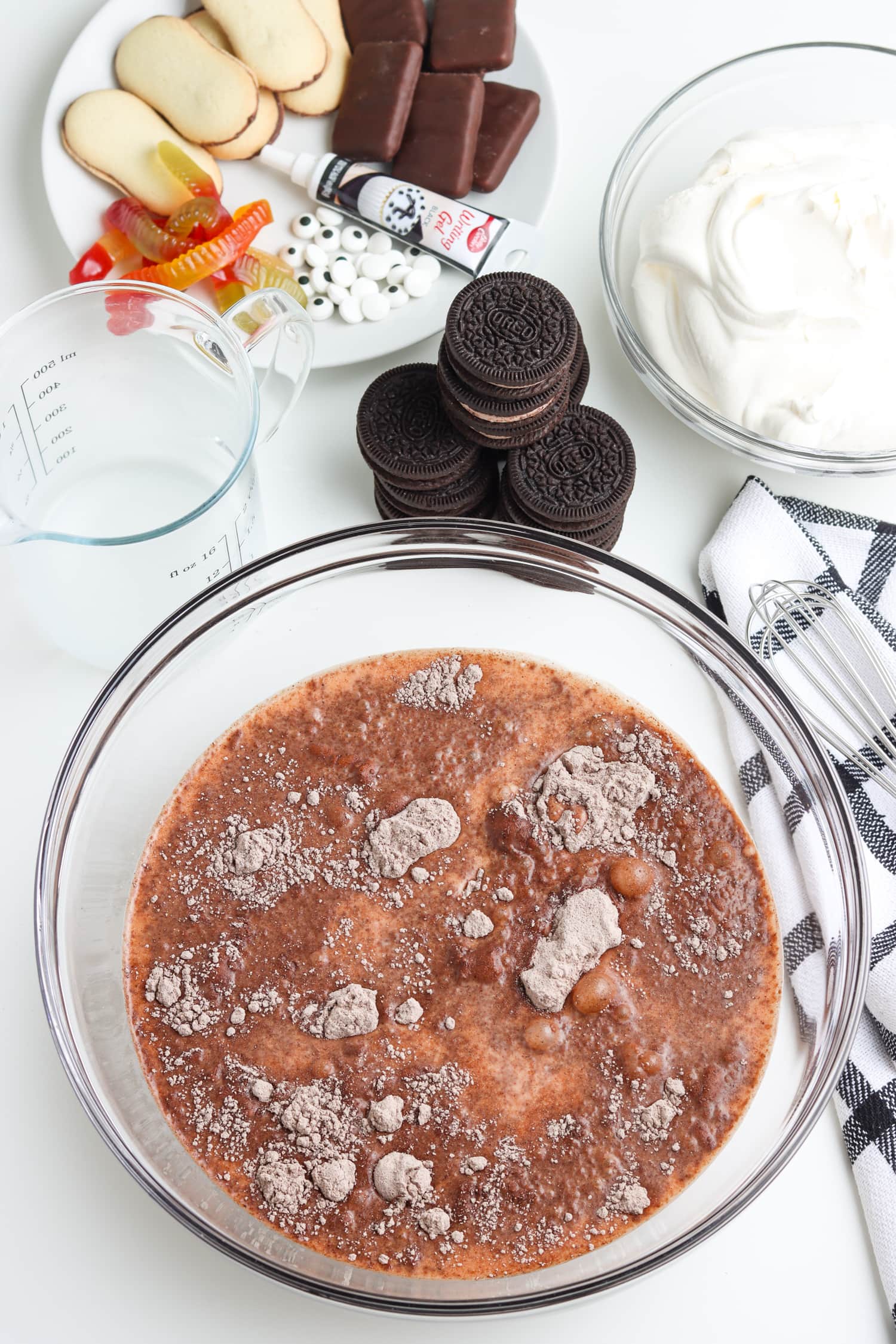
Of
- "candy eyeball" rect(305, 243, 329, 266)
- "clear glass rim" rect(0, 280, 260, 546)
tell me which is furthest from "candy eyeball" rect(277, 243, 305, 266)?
"clear glass rim" rect(0, 280, 260, 546)

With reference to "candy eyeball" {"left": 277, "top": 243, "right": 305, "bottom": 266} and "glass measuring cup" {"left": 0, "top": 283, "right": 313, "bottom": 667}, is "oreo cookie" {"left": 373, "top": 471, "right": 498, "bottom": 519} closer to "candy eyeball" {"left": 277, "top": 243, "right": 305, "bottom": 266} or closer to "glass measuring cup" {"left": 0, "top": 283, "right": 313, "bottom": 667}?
"glass measuring cup" {"left": 0, "top": 283, "right": 313, "bottom": 667}

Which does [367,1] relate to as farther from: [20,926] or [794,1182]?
[794,1182]

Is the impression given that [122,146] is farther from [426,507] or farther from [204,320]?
[426,507]

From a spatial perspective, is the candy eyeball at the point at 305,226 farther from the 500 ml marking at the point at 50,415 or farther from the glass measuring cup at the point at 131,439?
the 500 ml marking at the point at 50,415

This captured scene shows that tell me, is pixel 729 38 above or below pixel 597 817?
above

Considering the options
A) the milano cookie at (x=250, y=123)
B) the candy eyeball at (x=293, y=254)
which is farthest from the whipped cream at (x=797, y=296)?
the milano cookie at (x=250, y=123)

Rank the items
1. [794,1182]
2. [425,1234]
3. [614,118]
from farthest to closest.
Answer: [614,118] < [794,1182] < [425,1234]

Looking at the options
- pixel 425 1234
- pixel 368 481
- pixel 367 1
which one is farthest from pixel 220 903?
pixel 367 1
